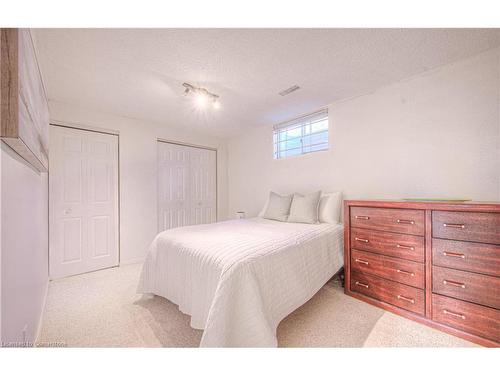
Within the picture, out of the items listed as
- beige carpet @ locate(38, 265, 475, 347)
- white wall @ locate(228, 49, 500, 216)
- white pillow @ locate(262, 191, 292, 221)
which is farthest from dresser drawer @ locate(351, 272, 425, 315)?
white pillow @ locate(262, 191, 292, 221)

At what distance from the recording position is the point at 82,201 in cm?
271

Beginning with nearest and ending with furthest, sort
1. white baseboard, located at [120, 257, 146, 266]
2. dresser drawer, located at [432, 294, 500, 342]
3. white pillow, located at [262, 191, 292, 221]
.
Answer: dresser drawer, located at [432, 294, 500, 342] → white pillow, located at [262, 191, 292, 221] → white baseboard, located at [120, 257, 146, 266]

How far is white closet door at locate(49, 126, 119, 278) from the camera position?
2.52 meters

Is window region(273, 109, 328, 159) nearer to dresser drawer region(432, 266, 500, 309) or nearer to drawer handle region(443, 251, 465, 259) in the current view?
drawer handle region(443, 251, 465, 259)

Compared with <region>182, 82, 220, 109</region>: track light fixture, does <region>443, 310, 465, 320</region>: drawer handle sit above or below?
below

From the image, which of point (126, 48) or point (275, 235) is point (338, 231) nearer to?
point (275, 235)

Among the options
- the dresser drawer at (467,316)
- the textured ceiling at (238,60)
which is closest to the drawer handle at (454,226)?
the dresser drawer at (467,316)

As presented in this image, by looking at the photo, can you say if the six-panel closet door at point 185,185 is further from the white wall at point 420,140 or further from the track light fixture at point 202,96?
the white wall at point 420,140

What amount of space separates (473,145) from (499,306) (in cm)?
128

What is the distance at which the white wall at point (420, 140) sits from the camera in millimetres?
1668

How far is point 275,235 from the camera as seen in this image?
5.81 ft

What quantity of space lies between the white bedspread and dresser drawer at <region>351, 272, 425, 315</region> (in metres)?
0.26

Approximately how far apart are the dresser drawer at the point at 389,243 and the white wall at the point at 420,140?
26.2 inches
